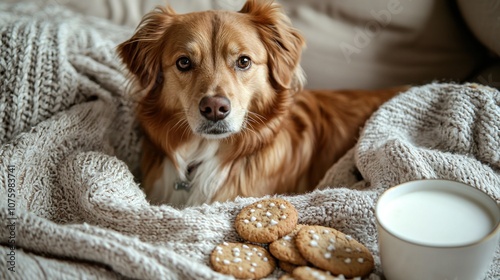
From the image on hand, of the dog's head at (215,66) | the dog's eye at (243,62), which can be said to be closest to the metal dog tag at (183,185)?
Result: the dog's head at (215,66)

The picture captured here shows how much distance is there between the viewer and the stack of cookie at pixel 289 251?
117 centimetres

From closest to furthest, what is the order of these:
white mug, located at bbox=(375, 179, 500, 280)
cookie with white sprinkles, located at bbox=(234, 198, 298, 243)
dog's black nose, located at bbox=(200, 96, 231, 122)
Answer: white mug, located at bbox=(375, 179, 500, 280)
cookie with white sprinkles, located at bbox=(234, 198, 298, 243)
dog's black nose, located at bbox=(200, 96, 231, 122)

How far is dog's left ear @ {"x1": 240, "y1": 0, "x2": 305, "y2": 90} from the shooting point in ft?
5.42

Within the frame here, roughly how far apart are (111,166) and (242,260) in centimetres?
54

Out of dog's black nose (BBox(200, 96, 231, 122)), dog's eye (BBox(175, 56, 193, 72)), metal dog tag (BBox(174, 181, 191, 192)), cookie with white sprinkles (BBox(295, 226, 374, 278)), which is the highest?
dog's eye (BBox(175, 56, 193, 72))

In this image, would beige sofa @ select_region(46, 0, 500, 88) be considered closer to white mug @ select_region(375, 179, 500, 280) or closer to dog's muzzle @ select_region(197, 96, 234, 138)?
dog's muzzle @ select_region(197, 96, 234, 138)

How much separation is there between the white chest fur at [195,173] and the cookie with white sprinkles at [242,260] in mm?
427

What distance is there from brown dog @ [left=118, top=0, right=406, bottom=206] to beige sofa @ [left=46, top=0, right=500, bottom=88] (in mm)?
265

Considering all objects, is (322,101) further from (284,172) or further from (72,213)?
(72,213)

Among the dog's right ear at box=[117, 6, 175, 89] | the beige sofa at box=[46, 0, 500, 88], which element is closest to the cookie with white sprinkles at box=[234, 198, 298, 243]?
the dog's right ear at box=[117, 6, 175, 89]

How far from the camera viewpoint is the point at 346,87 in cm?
213

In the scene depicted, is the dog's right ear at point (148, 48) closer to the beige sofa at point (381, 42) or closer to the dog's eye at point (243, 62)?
the dog's eye at point (243, 62)

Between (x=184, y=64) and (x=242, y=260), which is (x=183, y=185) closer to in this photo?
(x=184, y=64)

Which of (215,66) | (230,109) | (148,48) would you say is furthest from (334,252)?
(148,48)
